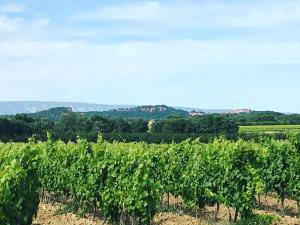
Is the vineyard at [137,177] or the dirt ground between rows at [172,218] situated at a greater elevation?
the vineyard at [137,177]

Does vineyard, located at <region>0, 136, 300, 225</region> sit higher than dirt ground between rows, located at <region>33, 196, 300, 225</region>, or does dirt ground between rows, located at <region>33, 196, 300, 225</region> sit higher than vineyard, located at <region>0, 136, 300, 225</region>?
vineyard, located at <region>0, 136, 300, 225</region>

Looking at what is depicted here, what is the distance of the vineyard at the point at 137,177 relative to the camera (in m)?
13.8

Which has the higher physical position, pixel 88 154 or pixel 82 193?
pixel 88 154

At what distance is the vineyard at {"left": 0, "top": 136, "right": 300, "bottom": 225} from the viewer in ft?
45.3

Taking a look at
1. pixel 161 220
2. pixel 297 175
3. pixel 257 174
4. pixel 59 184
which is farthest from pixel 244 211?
pixel 59 184

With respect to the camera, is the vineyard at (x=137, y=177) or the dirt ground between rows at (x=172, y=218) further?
the dirt ground between rows at (x=172, y=218)

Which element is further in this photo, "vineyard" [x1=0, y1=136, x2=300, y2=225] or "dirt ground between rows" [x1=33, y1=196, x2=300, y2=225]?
"dirt ground between rows" [x1=33, y1=196, x2=300, y2=225]

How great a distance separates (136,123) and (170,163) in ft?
253

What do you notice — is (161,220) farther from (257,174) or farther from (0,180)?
(0,180)

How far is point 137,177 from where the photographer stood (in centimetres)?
1539

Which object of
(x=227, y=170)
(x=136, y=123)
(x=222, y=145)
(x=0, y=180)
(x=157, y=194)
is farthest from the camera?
(x=136, y=123)

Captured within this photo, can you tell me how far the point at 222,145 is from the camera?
20219 mm

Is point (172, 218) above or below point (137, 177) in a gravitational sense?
below

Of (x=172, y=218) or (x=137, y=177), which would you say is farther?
(x=172, y=218)
